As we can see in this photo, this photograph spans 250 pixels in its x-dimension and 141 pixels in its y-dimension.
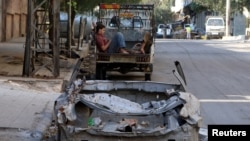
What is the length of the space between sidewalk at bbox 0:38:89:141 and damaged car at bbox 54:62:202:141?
4.35 feet

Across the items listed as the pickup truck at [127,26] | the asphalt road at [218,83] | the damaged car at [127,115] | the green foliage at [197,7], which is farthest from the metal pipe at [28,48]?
the green foliage at [197,7]

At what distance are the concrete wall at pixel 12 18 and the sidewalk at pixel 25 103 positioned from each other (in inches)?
767

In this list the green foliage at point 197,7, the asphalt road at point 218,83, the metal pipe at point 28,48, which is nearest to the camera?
the asphalt road at point 218,83

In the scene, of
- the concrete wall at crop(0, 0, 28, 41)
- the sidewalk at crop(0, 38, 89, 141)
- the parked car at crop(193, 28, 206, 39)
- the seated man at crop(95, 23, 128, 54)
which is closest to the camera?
the sidewalk at crop(0, 38, 89, 141)

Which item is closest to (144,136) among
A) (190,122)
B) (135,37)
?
(190,122)

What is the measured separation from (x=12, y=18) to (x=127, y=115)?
119 feet

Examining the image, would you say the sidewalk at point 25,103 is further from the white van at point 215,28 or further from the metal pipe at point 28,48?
the white van at point 215,28

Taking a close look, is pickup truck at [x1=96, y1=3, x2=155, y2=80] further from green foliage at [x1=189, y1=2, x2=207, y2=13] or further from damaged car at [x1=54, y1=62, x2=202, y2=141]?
green foliage at [x1=189, y1=2, x2=207, y2=13]

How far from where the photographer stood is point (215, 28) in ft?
210

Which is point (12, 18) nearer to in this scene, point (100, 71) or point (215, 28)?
point (100, 71)

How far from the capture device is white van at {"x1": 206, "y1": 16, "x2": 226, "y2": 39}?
63.5 metres

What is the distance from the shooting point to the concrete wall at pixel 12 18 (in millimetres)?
37906

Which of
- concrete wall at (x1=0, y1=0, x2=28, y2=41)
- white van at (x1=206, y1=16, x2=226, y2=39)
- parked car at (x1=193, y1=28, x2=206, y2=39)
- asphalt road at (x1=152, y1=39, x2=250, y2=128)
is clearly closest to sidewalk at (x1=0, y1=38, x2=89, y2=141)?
asphalt road at (x1=152, y1=39, x2=250, y2=128)

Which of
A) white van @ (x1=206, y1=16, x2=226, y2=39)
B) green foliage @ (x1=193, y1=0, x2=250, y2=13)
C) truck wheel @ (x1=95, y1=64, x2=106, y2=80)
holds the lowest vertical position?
truck wheel @ (x1=95, y1=64, x2=106, y2=80)
